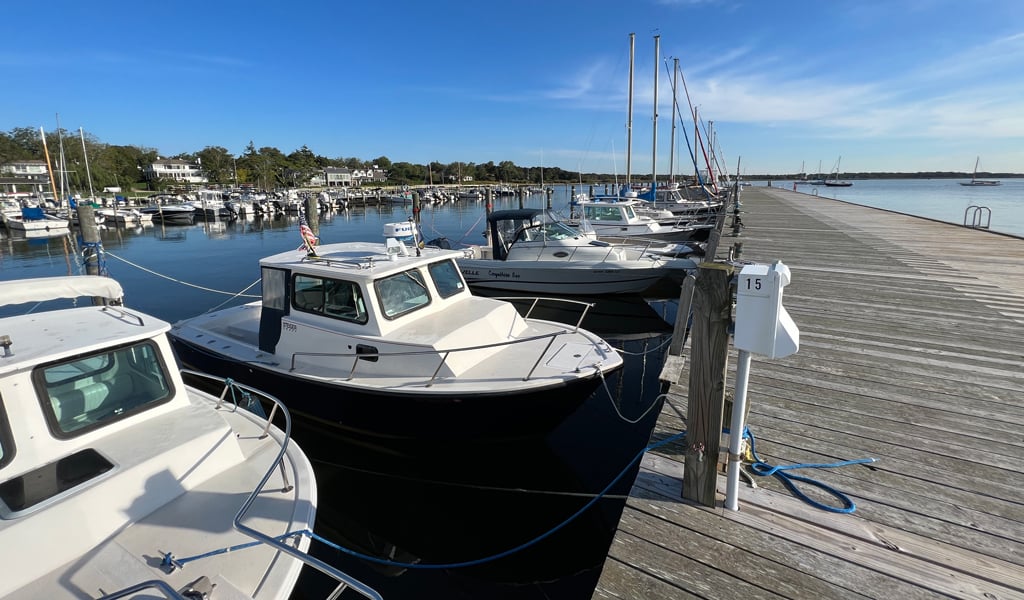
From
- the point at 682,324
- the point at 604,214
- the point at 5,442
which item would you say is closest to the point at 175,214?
the point at 604,214

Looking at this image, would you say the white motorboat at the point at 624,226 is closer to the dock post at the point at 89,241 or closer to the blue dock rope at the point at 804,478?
the dock post at the point at 89,241

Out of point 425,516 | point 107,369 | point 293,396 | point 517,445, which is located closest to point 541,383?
point 517,445

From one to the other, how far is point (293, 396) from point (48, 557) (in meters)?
3.76

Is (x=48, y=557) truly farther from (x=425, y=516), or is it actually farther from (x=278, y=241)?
(x=278, y=241)

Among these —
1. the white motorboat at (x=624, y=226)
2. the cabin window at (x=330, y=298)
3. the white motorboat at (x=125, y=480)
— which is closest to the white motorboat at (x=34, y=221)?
the white motorboat at (x=624, y=226)

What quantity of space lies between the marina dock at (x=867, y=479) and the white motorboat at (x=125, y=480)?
1898mm

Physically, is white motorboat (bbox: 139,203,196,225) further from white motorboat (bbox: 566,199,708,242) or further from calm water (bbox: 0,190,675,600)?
calm water (bbox: 0,190,675,600)

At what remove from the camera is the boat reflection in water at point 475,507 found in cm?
458

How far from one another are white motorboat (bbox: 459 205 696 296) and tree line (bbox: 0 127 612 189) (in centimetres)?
4717

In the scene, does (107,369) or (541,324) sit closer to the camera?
(107,369)

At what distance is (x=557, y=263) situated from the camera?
45.3ft

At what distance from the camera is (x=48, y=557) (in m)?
2.72

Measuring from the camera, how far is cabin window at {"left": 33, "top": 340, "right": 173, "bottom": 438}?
336 centimetres

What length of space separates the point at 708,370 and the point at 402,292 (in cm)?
459
